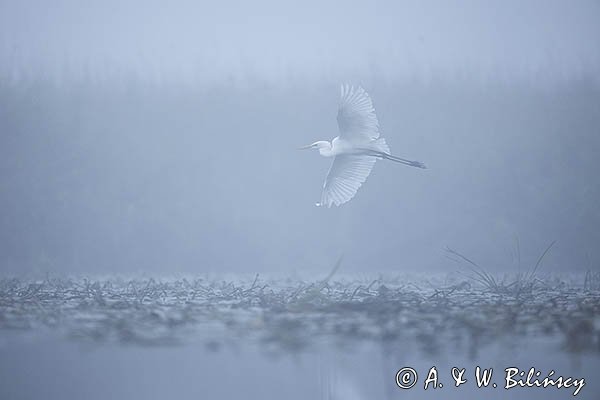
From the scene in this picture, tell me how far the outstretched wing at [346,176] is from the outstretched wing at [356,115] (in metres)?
0.46

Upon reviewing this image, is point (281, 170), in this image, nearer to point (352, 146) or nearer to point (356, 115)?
point (352, 146)

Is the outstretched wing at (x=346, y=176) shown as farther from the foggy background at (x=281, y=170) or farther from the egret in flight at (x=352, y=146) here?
the foggy background at (x=281, y=170)

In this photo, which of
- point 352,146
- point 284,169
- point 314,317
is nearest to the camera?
point 314,317

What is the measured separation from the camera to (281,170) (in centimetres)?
1880

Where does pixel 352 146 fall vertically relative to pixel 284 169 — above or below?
below

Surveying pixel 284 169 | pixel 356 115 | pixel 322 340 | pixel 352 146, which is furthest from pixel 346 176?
pixel 284 169

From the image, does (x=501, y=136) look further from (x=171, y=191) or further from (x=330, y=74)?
(x=171, y=191)

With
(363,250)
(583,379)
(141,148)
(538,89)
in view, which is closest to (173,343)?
(583,379)

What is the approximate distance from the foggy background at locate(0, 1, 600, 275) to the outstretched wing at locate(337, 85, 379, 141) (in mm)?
6439

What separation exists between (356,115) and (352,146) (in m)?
0.48

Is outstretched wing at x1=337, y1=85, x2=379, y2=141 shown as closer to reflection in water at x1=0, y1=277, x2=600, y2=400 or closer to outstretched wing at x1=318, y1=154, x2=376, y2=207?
outstretched wing at x1=318, y1=154, x2=376, y2=207

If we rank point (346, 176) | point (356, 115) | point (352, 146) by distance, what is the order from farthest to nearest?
point (346, 176)
point (352, 146)
point (356, 115)

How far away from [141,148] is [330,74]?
5005mm

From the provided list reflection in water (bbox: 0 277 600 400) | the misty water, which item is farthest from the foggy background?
reflection in water (bbox: 0 277 600 400)
